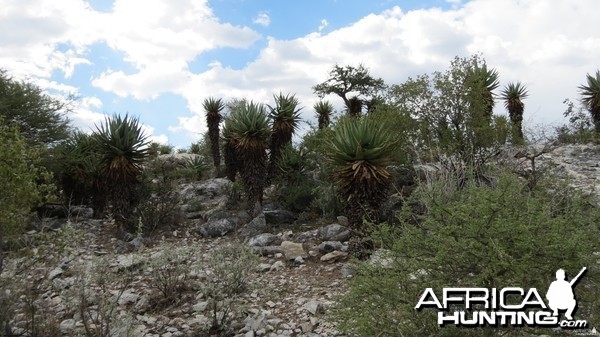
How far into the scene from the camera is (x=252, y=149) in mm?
12875

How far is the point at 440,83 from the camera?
14.4 m

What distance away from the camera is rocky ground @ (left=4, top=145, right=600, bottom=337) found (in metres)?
6.59

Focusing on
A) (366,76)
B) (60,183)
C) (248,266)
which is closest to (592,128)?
(366,76)

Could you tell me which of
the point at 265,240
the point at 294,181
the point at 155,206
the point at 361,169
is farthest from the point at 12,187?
the point at 294,181

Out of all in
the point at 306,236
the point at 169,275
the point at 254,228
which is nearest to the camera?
the point at 169,275

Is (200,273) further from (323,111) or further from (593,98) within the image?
(593,98)

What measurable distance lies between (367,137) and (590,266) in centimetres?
578

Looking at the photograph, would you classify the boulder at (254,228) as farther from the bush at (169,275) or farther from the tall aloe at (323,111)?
the tall aloe at (323,111)

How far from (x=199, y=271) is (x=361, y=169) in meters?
3.67

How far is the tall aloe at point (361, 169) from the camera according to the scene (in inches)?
370

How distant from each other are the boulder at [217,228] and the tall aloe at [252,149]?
0.85m

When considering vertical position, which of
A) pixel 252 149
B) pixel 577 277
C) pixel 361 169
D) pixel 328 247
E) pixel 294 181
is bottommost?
pixel 328 247

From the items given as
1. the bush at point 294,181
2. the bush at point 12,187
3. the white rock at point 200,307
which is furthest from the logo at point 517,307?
the bush at point 294,181

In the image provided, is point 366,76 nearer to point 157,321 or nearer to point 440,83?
point 440,83
